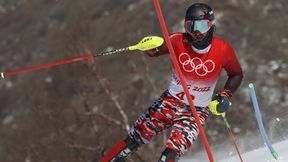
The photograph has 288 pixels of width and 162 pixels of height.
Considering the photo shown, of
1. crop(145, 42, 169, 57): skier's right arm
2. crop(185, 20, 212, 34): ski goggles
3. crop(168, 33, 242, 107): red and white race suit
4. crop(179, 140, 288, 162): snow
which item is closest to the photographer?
crop(179, 140, 288, 162): snow

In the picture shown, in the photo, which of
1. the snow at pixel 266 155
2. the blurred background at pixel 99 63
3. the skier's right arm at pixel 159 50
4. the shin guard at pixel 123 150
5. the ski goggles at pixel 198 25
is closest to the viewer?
the snow at pixel 266 155

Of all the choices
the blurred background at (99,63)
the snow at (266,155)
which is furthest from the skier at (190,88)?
the blurred background at (99,63)

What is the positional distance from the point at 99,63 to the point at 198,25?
37.7 meters

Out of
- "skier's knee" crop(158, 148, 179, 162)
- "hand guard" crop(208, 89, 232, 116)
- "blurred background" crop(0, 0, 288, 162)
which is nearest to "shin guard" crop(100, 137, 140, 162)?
"skier's knee" crop(158, 148, 179, 162)

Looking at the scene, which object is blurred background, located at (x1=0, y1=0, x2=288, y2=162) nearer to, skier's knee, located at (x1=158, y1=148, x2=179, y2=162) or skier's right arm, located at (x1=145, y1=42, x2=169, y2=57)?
skier's right arm, located at (x1=145, y1=42, x2=169, y2=57)

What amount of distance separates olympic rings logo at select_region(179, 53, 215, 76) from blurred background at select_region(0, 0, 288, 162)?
81.2 feet

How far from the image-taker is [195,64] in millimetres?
5727

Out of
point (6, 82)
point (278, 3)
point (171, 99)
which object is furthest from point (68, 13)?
point (171, 99)

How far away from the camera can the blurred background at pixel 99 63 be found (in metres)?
36.5

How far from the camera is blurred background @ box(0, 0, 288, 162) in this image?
120 feet

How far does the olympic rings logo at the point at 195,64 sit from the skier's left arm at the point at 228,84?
15 centimetres

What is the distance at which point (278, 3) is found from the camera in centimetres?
4941

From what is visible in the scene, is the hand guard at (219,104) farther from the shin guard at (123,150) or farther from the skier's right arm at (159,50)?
the shin guard at (123,150)

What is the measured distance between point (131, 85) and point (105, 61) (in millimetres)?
5037
